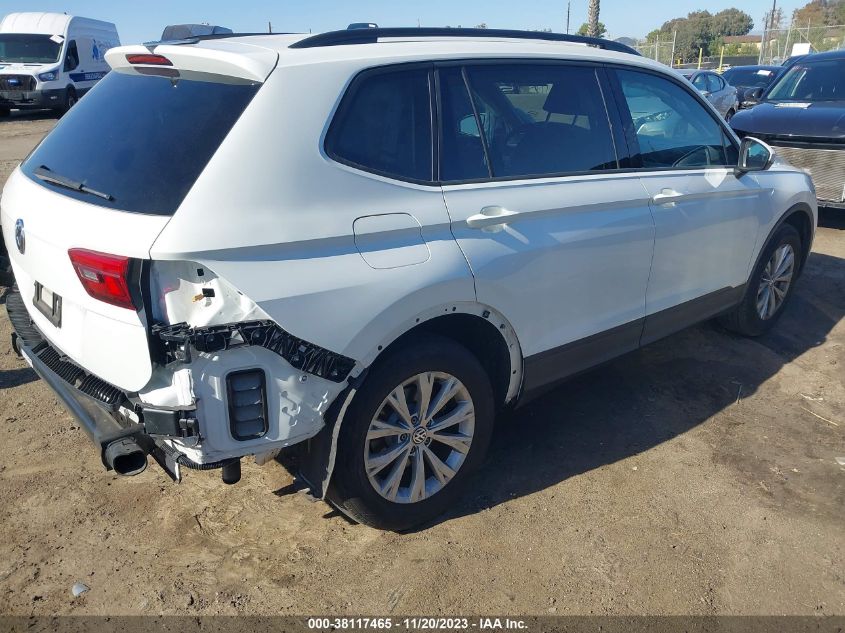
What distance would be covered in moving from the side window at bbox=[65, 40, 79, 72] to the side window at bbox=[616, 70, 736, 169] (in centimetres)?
2002

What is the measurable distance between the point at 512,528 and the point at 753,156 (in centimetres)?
296

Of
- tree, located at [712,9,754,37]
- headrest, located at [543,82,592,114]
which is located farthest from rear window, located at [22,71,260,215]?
tree, located at [712,9,754,37]

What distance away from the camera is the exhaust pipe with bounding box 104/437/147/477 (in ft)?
8.36

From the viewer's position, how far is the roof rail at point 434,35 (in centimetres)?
291

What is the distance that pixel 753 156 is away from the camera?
457 centimetres

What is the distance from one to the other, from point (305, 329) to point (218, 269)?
365 mm

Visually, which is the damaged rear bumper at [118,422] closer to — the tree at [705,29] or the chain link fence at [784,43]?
the chain link fence at [784,43]

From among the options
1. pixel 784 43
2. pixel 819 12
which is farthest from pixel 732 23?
pixel 784 43

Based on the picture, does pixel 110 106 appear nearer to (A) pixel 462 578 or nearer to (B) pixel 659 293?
(A) pixel 462 578

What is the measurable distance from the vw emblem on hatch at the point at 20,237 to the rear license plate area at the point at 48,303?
16 cm

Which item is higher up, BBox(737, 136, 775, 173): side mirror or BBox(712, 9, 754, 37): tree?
BBox(712, 9, 754, 37): tree

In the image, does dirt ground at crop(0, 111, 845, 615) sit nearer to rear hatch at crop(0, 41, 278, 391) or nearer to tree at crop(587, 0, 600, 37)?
rear hatch at crop(0, 41, 278, 391)

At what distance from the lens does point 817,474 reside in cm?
368

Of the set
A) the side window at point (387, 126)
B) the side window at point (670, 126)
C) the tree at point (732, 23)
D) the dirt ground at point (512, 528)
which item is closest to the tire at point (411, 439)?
the dirt ground at point (512, 528)
